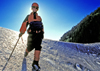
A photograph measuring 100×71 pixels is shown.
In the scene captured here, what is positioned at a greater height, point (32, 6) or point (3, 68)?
point (32, 6)

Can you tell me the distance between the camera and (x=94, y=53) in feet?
19.6

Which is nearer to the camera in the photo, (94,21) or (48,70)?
(48,70)

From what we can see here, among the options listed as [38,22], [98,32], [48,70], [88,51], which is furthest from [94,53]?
[98,32]

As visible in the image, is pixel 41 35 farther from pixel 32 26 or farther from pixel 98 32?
pixel 98 32

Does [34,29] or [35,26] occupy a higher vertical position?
[35,26]

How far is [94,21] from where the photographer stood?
25.5 m

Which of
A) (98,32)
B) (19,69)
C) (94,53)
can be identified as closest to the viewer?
(19,69)

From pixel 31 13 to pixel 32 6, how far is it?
277 millimetres

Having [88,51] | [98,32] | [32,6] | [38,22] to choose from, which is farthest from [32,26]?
[98,32]

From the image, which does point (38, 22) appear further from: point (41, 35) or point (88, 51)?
point (88, 51)

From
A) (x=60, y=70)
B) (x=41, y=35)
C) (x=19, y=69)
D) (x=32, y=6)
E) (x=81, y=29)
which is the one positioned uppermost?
(x=81, y=29)

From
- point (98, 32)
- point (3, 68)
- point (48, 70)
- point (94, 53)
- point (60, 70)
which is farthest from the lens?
point (98, 32)

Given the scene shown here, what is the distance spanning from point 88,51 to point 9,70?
565 centimetres

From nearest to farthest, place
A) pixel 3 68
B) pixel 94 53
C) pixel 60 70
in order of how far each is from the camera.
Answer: pixel 3 68 < pixel 60 70 < pixel 94 53
